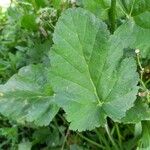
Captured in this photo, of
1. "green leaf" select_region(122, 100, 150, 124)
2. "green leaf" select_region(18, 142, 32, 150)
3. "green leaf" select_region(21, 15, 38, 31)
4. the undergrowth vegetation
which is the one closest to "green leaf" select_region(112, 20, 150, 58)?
the undergrowth vegetation

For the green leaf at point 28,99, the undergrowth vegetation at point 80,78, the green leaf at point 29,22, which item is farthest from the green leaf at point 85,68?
the green leaf at point 29,22

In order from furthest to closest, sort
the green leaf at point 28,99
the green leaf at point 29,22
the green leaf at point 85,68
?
the green leaf at point 29,22
the green leaf at point 28,99
the green leaf at point 85,68

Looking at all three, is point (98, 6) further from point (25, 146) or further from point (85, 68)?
point (25, 146)

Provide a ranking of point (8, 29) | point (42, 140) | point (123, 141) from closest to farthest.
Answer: point (123, 141), point (42, 140), point (8, 29)

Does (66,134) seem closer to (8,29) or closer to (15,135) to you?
(15,135)

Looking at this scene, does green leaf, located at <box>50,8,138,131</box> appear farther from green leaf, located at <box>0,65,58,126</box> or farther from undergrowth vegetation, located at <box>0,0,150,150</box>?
green leaf, located at <box>0,65,58,126</box>

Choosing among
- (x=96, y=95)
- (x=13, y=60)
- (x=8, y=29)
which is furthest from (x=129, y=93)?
(x=8, y=29)

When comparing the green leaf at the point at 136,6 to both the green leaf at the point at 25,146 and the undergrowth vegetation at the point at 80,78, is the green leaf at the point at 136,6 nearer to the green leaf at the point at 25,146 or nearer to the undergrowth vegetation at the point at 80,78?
the undergrowth vegetation at the point at 80,78
